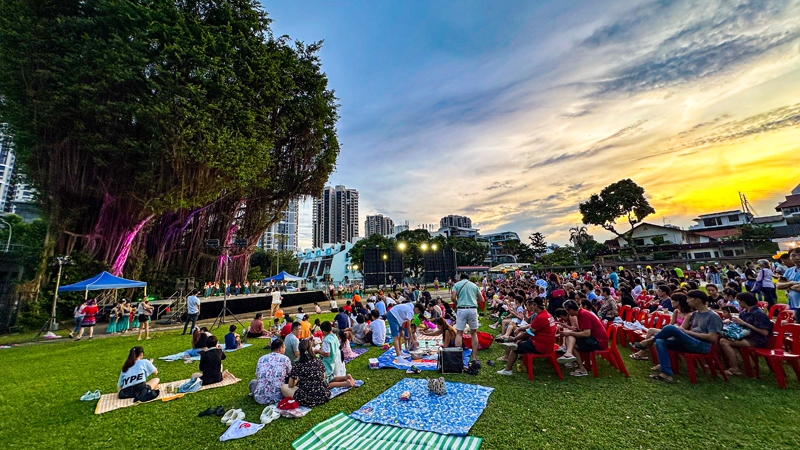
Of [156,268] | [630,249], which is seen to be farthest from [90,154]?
[630,249]

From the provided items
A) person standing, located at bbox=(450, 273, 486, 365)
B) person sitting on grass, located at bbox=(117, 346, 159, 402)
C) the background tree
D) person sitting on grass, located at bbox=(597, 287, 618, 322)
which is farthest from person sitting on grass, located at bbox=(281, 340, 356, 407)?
the background tree

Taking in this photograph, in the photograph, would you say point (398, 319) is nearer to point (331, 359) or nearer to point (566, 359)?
point (331, 359)

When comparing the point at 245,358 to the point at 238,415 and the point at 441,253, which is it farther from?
the point at 441,253

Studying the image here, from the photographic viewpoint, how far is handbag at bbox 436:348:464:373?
5965 millimetres

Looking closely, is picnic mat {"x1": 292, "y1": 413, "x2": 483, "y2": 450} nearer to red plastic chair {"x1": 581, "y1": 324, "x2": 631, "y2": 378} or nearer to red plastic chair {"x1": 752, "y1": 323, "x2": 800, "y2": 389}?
red plastic chair {"x1": 581, "y1": 324, "x2": 631, "y2": 378}

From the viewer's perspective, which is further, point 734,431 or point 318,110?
point 318,110

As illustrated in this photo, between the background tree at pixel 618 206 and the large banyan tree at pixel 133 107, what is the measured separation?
43.6 m

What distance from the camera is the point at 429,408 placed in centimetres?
432

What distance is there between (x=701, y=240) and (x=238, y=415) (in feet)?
198

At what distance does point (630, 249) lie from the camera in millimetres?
40875

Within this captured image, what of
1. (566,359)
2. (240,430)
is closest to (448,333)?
(566,359)

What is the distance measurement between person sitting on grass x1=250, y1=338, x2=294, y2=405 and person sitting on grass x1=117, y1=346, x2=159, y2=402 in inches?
76.4

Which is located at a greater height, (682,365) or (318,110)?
(318,110)

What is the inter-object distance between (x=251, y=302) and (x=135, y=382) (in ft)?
54.3
